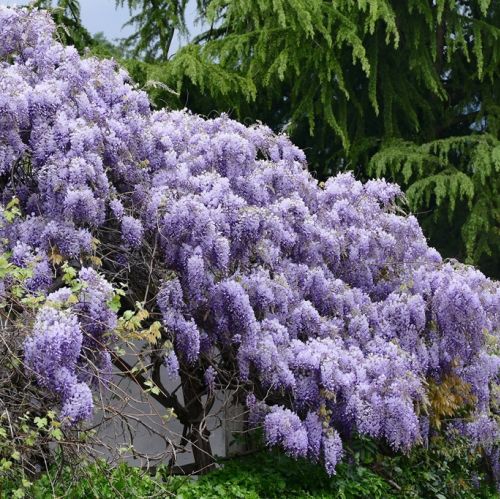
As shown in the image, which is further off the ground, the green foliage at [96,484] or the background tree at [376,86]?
the background tree at [376,86]

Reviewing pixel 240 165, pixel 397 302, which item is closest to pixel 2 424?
pixel 240 165

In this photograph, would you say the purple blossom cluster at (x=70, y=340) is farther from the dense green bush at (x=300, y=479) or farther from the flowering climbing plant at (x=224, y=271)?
the dense green bush at (x=300, y=479)


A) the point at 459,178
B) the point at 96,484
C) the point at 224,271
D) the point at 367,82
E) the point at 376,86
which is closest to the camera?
the point at 96,484

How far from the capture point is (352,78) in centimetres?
1344

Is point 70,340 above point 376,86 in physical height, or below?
below

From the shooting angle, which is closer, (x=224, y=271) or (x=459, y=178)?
(x=224, y=271)

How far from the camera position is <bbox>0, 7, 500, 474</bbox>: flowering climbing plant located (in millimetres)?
6305

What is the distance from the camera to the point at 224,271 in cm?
684

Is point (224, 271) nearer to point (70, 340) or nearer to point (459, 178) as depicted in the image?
point (70, 340)

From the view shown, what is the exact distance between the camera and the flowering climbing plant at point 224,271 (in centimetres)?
630

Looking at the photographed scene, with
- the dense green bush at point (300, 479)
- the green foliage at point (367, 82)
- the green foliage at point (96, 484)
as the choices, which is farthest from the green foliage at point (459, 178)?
the green foliage at point (96, 484)

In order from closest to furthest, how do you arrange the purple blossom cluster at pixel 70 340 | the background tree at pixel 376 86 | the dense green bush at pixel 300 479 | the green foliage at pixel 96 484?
1. the purple blossom cluster at pixel 70 340
2. the green foliage at pixel 96 484
3. the dense green bush at pixel 300 479
4. the background tree at pixel 376 86

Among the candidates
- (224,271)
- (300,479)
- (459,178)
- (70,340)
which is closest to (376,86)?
A: (459,178)

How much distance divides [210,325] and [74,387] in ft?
5.80
